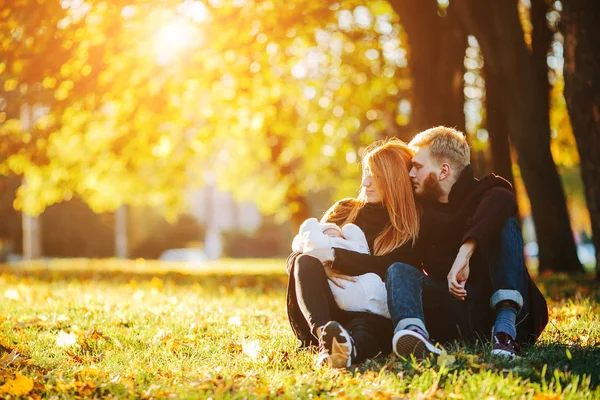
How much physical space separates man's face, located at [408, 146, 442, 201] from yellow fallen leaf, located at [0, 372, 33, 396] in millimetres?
2595

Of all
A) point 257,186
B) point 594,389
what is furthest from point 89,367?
point 257,186

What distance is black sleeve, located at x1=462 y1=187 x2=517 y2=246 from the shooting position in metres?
4.10

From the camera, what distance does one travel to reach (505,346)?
13.2 feet

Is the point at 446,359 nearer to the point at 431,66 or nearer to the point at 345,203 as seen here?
the point at 345,203

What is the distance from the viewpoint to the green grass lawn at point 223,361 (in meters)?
3.50

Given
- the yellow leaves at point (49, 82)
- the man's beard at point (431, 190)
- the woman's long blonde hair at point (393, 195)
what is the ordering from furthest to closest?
the yellow leaves at point (49, 82) → the man's beard at point (431, 190) → the woman's long blonde hair at point (393, 195)

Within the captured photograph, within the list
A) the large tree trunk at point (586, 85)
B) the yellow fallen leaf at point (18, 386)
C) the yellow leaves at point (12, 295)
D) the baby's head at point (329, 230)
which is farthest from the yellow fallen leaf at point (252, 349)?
the large tree trunk at point (586, 85)

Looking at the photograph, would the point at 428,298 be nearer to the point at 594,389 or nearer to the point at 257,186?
the point at 594,389

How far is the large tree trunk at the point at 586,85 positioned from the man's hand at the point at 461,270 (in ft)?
16.8

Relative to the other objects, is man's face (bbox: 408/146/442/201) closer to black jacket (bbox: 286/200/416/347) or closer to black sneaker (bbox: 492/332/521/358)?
black jacket (bbox: 286/200/416/347)

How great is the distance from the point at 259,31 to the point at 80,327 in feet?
25.0

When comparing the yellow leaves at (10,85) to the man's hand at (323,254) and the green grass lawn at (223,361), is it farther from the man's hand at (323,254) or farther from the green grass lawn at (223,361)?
the man's hand at (323,254)

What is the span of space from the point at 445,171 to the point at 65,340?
2.87 metres

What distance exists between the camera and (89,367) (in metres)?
4.14
